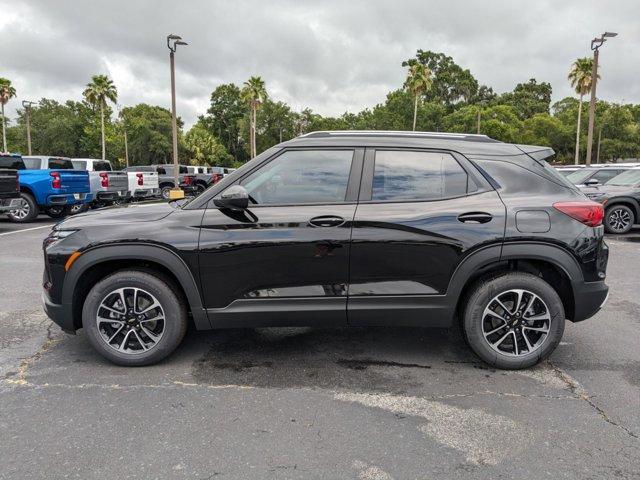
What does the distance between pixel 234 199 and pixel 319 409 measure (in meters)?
1.53

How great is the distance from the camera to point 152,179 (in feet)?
56.3

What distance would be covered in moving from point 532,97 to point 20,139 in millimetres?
78024

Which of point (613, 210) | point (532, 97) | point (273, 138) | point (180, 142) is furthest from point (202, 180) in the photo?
point (532, 97)

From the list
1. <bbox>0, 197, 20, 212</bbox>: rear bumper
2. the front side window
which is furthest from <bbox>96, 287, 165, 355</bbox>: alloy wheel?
<bbox>0, 197, 20, 212</bbox>: rear bumper

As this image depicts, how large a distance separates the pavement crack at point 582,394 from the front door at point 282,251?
1.68 metres

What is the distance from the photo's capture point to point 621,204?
37.7 feet

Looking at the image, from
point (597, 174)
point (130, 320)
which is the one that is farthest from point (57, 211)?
point (597, 174)

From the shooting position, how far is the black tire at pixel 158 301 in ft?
12.1

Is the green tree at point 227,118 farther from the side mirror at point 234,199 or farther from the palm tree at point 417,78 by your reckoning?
the side mirror at point 234,199

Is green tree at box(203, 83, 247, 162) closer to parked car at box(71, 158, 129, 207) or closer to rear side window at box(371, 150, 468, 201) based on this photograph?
parked car at box(71, 158, 129, 207)

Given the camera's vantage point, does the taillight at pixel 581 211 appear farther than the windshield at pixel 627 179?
No

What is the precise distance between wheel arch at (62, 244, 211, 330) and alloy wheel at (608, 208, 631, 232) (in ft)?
36.0

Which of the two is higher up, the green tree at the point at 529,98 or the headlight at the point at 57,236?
the green tree at the point at 529,98

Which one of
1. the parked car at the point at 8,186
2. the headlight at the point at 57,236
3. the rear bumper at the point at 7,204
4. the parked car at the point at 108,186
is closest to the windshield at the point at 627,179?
the headlight at the point at 57,236
